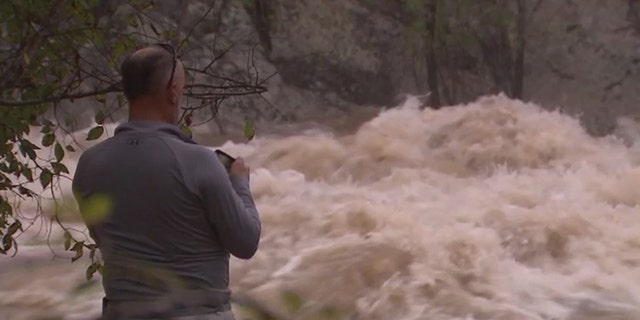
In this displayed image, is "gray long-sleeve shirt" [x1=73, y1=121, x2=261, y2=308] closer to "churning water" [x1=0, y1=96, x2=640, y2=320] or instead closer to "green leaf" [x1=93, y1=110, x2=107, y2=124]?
"green leaf" [x1=93, y1=110, x2=107, y2=124]

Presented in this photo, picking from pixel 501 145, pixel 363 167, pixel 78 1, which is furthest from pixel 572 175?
Result: pixel 78 1

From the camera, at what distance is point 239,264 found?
7.12 metres

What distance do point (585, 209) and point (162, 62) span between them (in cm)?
712

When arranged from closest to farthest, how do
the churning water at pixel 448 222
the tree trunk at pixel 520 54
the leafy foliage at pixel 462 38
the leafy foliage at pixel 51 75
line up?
the leafy foliage at pixel 51 75, the churning water at pixel 448 222, the tree trunk at pixel 520 54, the leafy foliage at pixel 462 38

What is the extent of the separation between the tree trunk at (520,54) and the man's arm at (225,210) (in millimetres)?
12709

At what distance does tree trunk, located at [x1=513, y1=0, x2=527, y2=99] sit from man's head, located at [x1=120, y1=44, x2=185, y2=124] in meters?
12.7

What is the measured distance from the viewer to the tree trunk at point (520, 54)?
47.3 feet

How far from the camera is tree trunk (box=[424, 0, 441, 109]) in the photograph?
14633 mm

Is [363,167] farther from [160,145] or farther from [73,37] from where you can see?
[160,145]

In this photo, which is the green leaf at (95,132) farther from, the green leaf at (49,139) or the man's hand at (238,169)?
the man's hand at (238,169)

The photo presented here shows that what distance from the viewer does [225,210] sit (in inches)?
78.1

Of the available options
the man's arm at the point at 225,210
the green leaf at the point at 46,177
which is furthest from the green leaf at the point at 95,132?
the man's arm at the point at 225,210

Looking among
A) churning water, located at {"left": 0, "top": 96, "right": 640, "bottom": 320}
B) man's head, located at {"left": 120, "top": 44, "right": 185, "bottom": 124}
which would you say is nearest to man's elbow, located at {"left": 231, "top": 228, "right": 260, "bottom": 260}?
man's head, located at {"left": 120, "top": 44, "right": 185, "bottom": 124}

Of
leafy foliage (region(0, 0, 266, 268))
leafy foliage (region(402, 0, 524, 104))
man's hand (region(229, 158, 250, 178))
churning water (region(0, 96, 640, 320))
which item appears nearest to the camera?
man's hand (region(229, 158, 250, 178))
